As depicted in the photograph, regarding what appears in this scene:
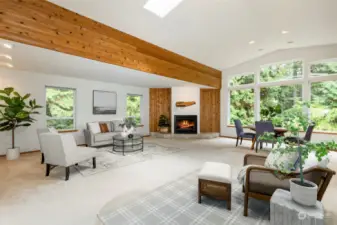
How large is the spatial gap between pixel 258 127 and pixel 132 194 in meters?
4.15

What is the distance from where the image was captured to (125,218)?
202 cm

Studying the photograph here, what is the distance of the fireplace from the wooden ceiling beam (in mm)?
3205

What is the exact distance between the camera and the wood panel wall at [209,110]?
832 cm

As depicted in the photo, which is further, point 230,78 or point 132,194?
point 230,78

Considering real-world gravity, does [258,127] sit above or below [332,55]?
below

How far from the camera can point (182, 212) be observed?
2148 mm

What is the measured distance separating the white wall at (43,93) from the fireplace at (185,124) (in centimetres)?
249

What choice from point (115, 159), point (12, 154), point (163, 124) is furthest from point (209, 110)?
point (12, 154)

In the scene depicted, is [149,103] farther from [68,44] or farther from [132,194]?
[132,194]

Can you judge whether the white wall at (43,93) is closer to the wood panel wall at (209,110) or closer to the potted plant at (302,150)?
the wood panel wall at (209,110)

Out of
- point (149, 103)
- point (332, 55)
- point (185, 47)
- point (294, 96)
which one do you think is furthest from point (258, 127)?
point (149, 103)

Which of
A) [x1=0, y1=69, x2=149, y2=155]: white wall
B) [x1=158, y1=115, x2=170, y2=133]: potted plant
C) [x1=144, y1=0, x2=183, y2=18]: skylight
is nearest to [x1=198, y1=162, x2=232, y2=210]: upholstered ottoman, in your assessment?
[x1=144, y1=0, x2=183, y2=18]: skylight

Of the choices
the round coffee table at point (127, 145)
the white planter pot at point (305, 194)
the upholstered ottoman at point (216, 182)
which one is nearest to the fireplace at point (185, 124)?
the round coffee table at point (127, 145)

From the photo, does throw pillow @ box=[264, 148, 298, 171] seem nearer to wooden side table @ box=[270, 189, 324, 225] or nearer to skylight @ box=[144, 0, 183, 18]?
wooden side table @ box=[270, 189, 324, 225]
